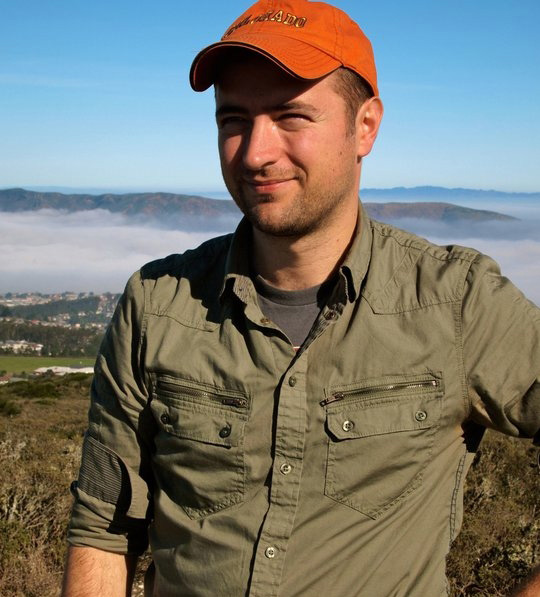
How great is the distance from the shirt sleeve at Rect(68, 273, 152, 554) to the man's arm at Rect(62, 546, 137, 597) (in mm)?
31

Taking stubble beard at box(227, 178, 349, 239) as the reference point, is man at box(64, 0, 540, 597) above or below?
below

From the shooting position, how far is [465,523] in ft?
17.6

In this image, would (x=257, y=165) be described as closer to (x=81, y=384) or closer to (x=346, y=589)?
(x=346, y=589)

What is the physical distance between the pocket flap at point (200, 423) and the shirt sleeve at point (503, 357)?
2.08ft

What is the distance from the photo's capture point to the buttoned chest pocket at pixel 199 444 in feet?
6.01

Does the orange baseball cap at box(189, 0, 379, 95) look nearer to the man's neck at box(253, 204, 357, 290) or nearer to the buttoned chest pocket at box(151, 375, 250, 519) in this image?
the man's neck at box(253, 204, 357, 290)

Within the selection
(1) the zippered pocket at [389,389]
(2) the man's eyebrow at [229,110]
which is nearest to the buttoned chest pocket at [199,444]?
(1) the zippered pocket at [389,389]

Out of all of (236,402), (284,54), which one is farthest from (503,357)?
(284,54)

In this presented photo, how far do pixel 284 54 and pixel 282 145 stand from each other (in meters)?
0.23

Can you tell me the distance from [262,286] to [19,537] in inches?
148

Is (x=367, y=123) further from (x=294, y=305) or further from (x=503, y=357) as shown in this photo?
(x=503, y=357)

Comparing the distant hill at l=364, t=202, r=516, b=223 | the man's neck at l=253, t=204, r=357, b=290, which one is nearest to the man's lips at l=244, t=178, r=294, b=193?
the man's neck at l=253, t=204, r=357, b=290

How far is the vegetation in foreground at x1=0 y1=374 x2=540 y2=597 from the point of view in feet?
15.1

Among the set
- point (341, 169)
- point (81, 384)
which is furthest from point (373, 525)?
point (81, 384)
